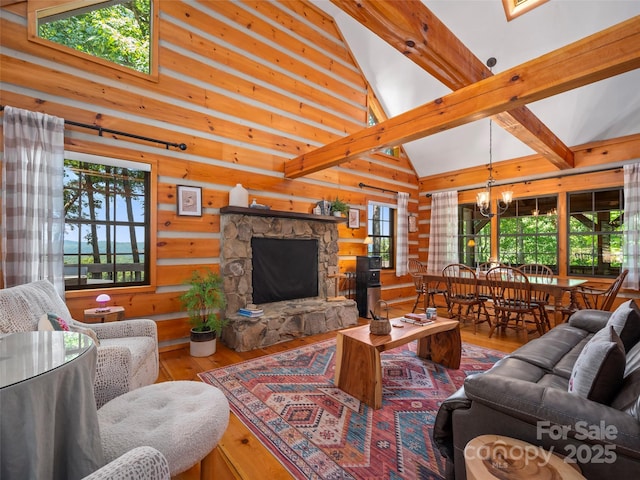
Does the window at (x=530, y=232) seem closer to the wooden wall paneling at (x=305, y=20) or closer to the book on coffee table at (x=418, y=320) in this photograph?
the book on coffee table at (x=418, y=320)

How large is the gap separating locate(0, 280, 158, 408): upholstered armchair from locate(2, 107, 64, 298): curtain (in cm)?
74

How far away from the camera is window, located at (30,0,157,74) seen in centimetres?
304

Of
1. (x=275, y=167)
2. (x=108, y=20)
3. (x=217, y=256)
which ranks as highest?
(x=108, y=20)

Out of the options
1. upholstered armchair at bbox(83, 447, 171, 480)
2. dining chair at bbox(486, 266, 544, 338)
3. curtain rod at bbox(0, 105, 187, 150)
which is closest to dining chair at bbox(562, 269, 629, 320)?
dining chair at bbox(486, 266, 544, 338)

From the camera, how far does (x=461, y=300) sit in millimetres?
4562

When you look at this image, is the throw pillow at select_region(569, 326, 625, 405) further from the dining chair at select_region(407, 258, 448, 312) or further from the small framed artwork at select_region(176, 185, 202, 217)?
the small framed artwork at select_region(176, 185, 202, 217)

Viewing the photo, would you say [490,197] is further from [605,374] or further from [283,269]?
[605,374]

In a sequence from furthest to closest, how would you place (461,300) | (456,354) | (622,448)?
(461,300) → (456,354) → (622,448)

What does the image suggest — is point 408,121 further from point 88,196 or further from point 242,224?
point 88,196

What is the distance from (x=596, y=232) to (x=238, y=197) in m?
5.66

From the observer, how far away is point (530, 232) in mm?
5590

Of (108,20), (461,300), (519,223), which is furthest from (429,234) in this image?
(108,20)

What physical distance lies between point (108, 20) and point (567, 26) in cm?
554

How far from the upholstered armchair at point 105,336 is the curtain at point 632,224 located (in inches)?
244
